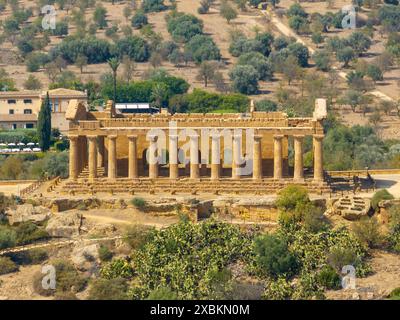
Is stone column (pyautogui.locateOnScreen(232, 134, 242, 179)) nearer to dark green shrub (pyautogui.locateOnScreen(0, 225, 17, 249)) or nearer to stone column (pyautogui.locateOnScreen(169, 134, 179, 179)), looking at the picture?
stone column (pyautogui.locateOnScreen(169, 134, 179, 179))

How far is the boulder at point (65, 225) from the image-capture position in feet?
235

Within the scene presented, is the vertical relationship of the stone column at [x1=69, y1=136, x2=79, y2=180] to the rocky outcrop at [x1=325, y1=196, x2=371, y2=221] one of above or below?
above

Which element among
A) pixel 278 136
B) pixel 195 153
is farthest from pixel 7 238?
pixel 278 136

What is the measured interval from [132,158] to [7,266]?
413 inches

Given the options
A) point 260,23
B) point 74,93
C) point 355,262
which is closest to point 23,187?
point 355,262

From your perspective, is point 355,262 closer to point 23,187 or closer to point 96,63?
point 23,187

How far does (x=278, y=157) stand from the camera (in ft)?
249

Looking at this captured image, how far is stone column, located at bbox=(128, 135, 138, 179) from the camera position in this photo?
76.1 metres

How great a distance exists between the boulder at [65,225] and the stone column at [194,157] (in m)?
6.90

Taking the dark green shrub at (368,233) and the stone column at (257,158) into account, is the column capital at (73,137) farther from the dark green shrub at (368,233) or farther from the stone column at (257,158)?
the dark green shrub at (368,233)

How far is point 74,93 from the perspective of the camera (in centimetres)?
12762

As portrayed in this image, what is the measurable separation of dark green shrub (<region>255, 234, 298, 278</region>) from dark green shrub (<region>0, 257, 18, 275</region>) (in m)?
11.8

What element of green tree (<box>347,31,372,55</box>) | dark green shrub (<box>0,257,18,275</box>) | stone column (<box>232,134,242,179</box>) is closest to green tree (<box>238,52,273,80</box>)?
green tree (<box>347,31,372,55</box>)

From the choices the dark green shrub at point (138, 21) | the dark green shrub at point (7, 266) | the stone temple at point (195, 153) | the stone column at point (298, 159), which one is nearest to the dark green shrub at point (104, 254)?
the dark green shrub at point (7, 266)
